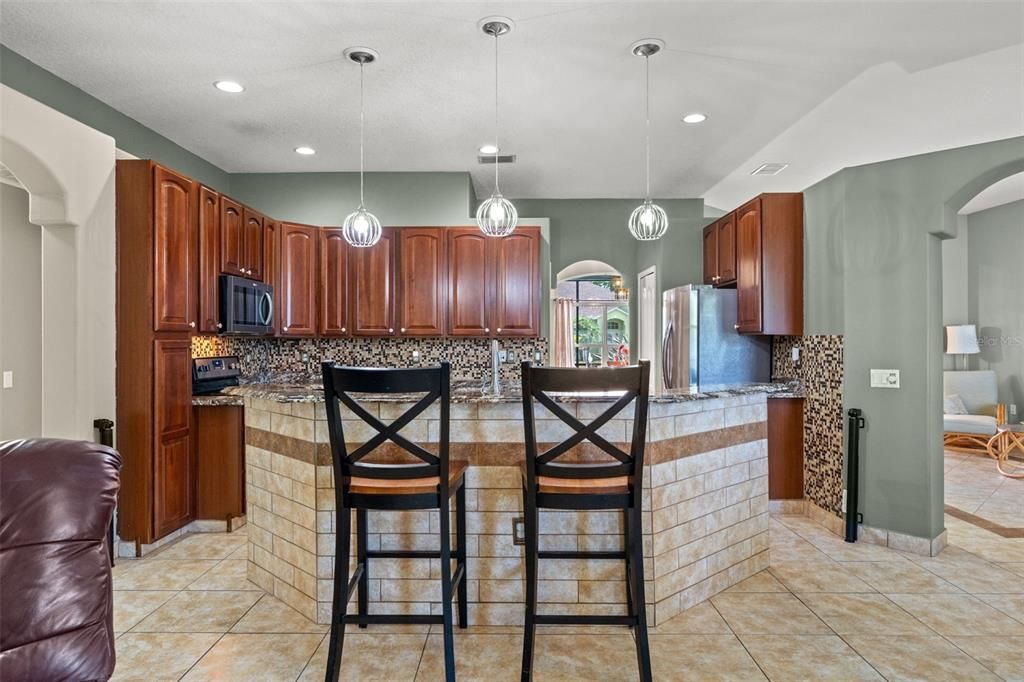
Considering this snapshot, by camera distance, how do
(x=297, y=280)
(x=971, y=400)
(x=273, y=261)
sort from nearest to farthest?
(x=273, y=261)
(x=297, y=280)
(x=971, y=400)

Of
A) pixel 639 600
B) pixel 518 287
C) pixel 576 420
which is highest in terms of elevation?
pixel 518 287

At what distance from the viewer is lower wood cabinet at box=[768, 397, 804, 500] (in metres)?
4.27

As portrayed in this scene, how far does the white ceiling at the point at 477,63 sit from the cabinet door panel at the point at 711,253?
0.79 meters

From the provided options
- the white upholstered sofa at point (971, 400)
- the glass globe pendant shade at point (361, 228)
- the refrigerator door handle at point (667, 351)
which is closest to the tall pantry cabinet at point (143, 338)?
the glass globe pendant shade at point (361, 228)

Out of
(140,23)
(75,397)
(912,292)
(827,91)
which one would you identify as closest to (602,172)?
(827,91)

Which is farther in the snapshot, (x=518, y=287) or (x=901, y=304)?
(x=518, y=287)

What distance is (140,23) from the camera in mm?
2855

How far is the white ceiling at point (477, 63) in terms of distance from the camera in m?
2.78

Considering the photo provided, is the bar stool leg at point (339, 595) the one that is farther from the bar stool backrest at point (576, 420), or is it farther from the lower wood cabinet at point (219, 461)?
the lower wood cabinet at point (219, 461)

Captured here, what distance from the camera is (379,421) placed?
209 centimetres

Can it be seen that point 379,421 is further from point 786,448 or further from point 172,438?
point 786,448

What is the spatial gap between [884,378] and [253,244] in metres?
4.62

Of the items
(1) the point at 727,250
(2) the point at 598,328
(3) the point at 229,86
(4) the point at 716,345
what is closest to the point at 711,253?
(1) the point at 727,250

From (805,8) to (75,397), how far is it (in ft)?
14.1
